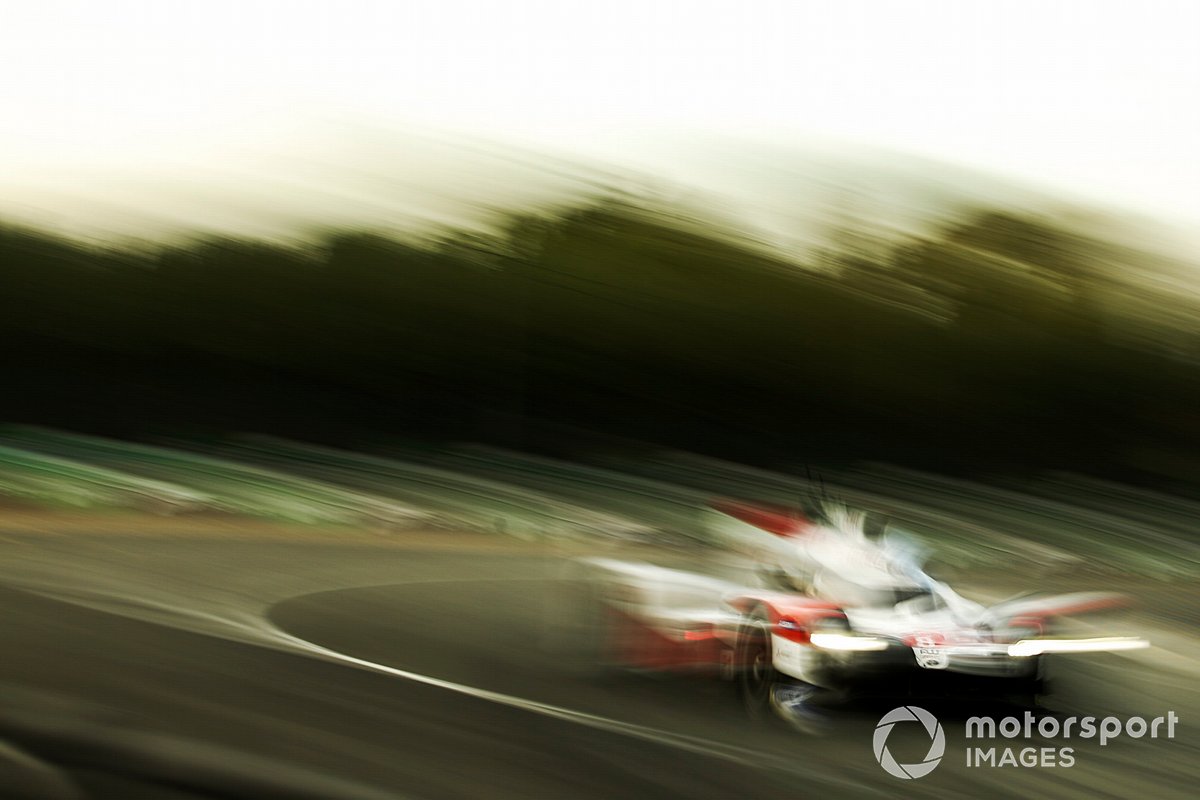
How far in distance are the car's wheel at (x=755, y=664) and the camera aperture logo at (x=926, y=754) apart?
0.41 meters

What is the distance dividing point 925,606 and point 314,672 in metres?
2.38

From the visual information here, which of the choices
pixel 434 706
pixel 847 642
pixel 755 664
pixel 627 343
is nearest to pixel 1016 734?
pixel 847 642

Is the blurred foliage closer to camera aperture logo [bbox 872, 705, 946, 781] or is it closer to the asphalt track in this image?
the asphalt track

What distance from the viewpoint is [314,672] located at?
4320 mm

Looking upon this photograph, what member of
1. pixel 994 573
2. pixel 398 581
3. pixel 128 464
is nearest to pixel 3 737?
pixel 398 581

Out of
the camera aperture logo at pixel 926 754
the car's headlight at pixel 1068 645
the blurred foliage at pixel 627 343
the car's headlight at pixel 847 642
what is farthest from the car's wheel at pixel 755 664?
the blurred foliage at pixel 627 343

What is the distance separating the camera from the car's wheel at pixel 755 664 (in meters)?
3.80

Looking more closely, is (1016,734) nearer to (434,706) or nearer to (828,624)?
(828,624)

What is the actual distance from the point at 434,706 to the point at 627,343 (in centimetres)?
623

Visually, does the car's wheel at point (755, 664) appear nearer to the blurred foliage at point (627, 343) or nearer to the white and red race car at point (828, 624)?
the white and red race car at point (828, 624)

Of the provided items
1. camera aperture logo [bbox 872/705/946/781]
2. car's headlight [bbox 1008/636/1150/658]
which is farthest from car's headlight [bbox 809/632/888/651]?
car's headlight [bbox 1008/636/1150/658]

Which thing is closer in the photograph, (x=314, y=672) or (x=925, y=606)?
(x=925, y=606)

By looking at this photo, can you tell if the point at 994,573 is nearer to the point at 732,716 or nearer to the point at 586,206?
the point at 732,716

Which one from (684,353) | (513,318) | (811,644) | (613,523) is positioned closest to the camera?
→ (811,644)
